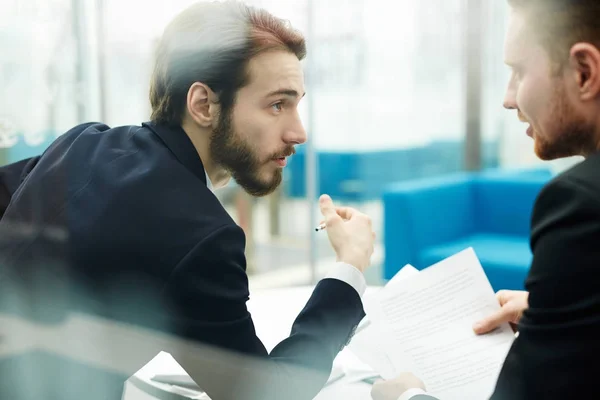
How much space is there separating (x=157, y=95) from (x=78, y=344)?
0.43m

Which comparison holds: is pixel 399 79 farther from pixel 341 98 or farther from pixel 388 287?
pixel 388 287

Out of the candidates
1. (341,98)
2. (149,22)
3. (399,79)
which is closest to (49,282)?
(149,22)

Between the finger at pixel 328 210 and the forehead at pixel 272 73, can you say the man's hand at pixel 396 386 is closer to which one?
the finger at pixel 328 210

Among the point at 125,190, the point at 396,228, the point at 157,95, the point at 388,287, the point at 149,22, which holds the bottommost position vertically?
the point at 396,228

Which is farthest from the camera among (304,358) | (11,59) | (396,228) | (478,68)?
(478,68)

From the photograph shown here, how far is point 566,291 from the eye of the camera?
625 millimetres

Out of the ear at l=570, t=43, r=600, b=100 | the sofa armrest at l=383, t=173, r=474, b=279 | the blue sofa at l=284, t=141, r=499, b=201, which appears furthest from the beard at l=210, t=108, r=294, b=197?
the blue sofa at l=284, t=141, r=499, b=201

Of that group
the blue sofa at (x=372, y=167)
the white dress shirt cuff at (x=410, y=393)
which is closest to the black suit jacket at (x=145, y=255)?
the white dress shirt cuff at (x=410, y=393)

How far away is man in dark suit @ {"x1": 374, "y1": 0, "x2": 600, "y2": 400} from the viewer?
62 centimetres

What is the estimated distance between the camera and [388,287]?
0.99 m

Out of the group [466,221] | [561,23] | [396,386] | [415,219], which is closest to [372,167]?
[466,221]

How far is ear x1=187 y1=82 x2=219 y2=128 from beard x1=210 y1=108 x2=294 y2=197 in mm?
16

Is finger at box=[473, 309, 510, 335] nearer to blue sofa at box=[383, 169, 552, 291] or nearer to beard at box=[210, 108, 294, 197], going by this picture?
beard at box=[210, 108, 294, 197]

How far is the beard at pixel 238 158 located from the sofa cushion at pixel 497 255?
1731 millimetres
